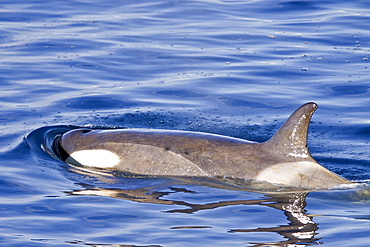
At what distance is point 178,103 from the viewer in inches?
532

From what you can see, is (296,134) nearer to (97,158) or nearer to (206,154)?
(206,154)

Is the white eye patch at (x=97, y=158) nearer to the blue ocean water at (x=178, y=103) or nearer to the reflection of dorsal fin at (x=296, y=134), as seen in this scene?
the blue ocean water at (x=178, y=103)

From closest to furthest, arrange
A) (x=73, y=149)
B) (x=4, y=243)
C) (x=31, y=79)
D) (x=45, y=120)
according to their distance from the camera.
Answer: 1. (x=4, y=243)
2. (x=73, y=149)
3. (x=45, y=120)
4. (x=31, y=79)

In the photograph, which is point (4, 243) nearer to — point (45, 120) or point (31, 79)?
point (45, 120)

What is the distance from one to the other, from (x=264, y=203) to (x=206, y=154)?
138 cm

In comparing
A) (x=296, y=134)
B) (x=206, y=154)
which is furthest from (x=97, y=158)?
(x=296, y=134)

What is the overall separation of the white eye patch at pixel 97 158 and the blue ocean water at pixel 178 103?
0.26 meters

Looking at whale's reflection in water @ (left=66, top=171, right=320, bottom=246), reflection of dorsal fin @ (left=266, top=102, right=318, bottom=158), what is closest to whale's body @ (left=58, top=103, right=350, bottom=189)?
reflection of dorsal fin @ (left=266, top=102, right=318, bottom=158)

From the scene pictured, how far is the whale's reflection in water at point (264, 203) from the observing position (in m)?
6.85

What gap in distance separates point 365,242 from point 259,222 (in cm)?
116

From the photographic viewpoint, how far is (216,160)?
8.90 metres

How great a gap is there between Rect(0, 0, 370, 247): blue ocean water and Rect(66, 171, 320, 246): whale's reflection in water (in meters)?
0.02

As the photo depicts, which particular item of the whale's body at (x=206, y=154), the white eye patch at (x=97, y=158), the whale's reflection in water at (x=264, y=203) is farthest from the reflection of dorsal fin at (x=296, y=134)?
the white eye patch at (x=97, y=158)

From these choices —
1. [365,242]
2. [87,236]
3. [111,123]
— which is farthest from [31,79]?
[365,242]
